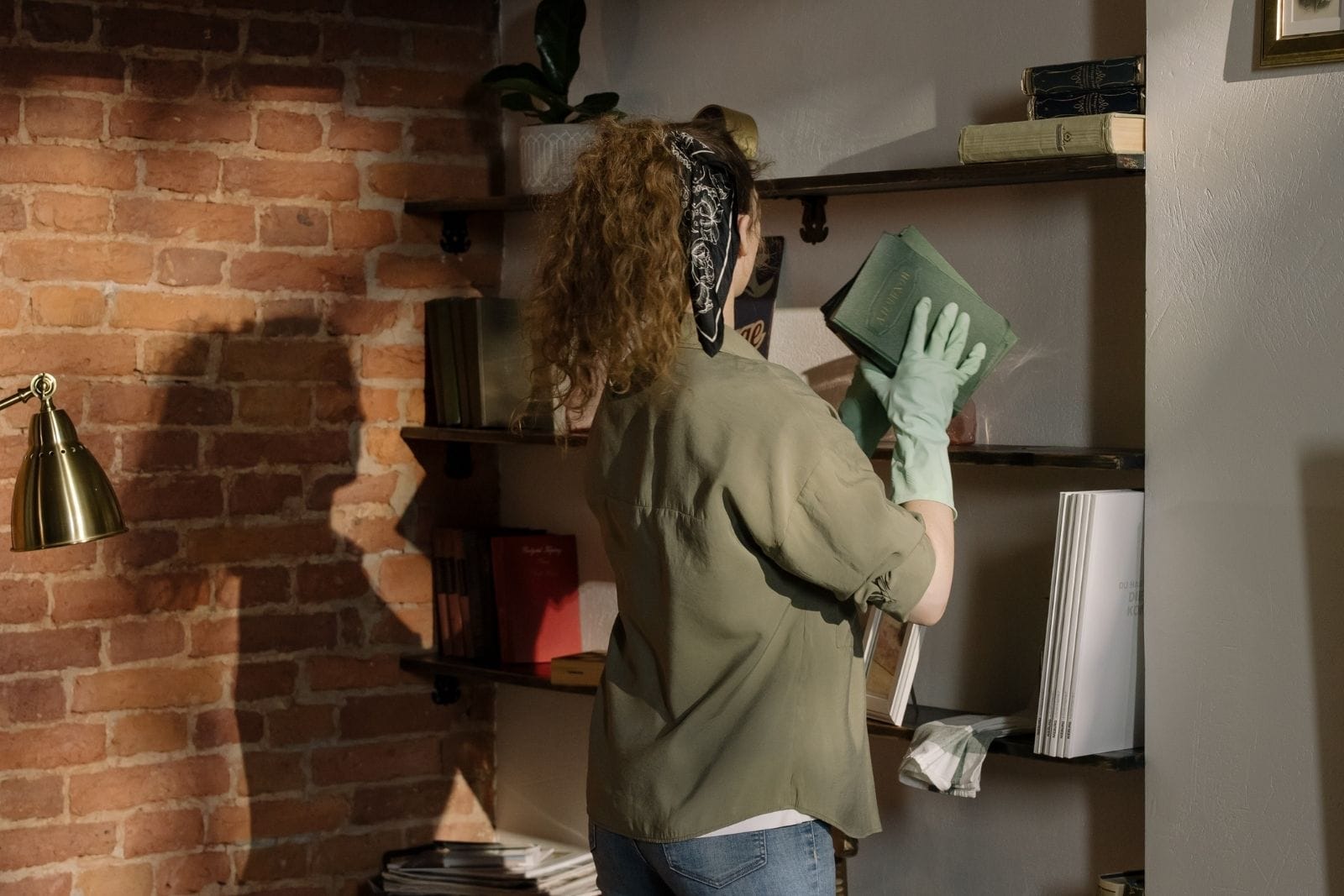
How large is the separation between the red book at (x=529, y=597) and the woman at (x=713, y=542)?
1.13 meters

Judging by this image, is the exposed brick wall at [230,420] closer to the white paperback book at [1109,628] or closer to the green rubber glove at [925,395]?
the green rubber glove at [925,395]

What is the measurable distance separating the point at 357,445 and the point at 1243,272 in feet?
5.40

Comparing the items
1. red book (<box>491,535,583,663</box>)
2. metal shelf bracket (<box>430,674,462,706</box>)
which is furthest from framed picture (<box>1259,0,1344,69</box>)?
metal shelf bracket (<box>430,674,462,706</box>)

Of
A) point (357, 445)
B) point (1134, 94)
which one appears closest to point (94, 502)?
point (357, 445)

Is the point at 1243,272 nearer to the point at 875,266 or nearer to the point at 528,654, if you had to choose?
the point at 875,266

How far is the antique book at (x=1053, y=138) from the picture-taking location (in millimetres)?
1905

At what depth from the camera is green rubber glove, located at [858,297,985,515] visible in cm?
178

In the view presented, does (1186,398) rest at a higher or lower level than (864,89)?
lower

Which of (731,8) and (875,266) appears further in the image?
(731,8)

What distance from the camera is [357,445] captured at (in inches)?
112

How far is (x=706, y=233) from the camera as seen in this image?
5.35ft

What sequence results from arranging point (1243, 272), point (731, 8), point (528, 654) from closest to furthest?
point (1243, 272) → point (731, 8) → point (528, 654)

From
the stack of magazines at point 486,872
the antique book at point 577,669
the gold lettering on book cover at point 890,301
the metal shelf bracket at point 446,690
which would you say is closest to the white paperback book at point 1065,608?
the gold lettering on book cover at point 890,301

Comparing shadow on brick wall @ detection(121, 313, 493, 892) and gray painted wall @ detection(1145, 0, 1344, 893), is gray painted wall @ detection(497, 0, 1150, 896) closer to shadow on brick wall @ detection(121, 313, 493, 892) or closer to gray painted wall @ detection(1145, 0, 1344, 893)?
gray painted wall @ detection(1145, 0, 1344, 893)
